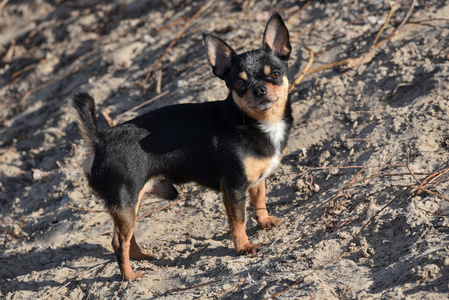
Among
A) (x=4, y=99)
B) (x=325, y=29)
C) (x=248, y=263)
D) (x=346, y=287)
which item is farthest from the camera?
(x=4, y=99)

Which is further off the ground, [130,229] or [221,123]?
[221,123]

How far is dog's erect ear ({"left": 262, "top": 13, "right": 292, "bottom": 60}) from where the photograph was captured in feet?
16.2

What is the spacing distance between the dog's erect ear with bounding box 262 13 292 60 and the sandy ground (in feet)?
4.09

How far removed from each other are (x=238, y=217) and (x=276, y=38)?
175cm

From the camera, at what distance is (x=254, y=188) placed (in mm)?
5254

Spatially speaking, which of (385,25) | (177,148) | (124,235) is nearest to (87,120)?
(177,148)

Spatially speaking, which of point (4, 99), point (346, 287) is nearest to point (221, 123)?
point (346, 287)

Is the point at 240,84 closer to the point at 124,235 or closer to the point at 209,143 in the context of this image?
the point at 209,143

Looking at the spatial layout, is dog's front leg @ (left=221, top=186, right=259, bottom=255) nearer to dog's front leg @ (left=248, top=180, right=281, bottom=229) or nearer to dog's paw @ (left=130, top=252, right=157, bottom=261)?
dog's front leg @ (left=248, top=180, right=281, bottom=229)

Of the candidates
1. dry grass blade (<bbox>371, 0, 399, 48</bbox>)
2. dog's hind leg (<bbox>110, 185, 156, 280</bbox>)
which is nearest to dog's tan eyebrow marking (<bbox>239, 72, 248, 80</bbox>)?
dog's hind leg (<bbox>110, 185, 156, 280</bbox>)

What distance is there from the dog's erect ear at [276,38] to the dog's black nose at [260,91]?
0.63 m

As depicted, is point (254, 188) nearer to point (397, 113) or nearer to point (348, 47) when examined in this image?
point (397, 113)

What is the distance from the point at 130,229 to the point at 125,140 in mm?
819

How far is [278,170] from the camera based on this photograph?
239 inches
